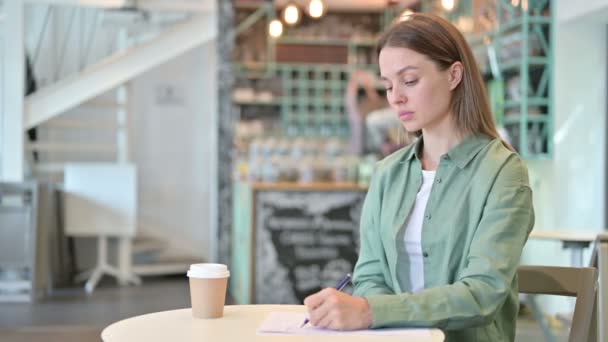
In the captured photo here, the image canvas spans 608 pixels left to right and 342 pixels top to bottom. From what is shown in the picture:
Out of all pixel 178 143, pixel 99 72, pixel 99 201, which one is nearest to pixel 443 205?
pixel 99 201

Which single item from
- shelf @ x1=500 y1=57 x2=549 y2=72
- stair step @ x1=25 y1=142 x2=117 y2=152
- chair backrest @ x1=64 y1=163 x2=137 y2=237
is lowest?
chair backrest @ x1=64 y1=163 x2=137 y2=237

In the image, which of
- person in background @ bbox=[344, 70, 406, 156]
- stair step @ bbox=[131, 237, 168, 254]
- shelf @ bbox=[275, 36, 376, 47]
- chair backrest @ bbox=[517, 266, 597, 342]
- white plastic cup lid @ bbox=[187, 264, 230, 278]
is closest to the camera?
white plastic cup lid @ bbox=[187, 264, 230, 278]

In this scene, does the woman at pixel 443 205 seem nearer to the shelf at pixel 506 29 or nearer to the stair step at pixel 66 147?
the shelf at pixel 506 29

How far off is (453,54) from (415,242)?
0.43m

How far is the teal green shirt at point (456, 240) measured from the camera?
1.55 meters

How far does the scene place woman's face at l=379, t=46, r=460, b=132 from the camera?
1753mm

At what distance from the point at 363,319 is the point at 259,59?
9057mm

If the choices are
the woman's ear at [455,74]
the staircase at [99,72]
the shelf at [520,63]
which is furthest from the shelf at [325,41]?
the woman's ear at [455,74]

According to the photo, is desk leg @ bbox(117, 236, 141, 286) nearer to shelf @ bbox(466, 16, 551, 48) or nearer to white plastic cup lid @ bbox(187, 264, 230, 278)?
shelf @ bbox(466, 16, 551, 48)

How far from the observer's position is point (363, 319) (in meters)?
1.50

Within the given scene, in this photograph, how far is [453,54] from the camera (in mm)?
1777

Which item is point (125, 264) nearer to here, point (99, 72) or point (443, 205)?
point (99, 72)

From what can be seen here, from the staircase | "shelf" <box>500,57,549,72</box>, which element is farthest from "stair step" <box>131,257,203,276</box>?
"shelf" <box>500,57,549,72</box>

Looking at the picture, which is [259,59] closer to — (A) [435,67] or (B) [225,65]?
(B) [225,65]
